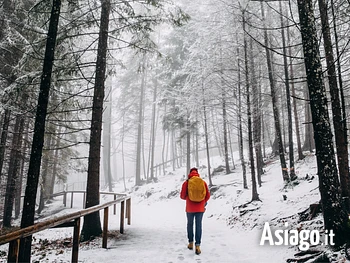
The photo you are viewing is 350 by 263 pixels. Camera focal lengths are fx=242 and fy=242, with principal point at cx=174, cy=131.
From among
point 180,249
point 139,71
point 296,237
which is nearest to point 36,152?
point 180,249

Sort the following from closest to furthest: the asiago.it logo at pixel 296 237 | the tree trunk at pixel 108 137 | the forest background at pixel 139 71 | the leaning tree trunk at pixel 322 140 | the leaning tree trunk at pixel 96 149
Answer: the leaning tree trunk at pixel 322 140
the asiago.it logo at pixel 296 237
the forest background at pixel 139 71
the leaning tree trunk at pixel 96 149
the tree trunk at pixel 108 137

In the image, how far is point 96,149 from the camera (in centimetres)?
766

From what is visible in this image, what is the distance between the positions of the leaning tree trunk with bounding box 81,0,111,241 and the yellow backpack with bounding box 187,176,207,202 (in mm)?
3147

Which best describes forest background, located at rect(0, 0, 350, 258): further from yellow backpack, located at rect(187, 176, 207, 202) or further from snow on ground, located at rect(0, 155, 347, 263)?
yellow backpack, located at rect(187, 176, 207, 202)

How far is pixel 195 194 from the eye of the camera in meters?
6.12

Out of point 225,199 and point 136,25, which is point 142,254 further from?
point 225,199

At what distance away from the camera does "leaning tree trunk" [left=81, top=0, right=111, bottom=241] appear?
24.0 ft

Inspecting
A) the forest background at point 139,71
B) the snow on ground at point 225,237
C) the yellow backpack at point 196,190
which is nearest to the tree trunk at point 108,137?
the forest background at point 139,71

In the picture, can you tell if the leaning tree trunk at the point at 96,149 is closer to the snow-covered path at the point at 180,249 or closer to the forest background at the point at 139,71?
the forest background at the point at 139,71

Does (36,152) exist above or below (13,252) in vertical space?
above

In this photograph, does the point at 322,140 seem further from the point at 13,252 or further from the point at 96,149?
the point at 96,149

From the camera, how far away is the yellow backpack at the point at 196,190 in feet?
20.1

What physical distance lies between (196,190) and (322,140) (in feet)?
9.97

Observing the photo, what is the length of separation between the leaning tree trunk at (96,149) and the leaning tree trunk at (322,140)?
19.1ft
